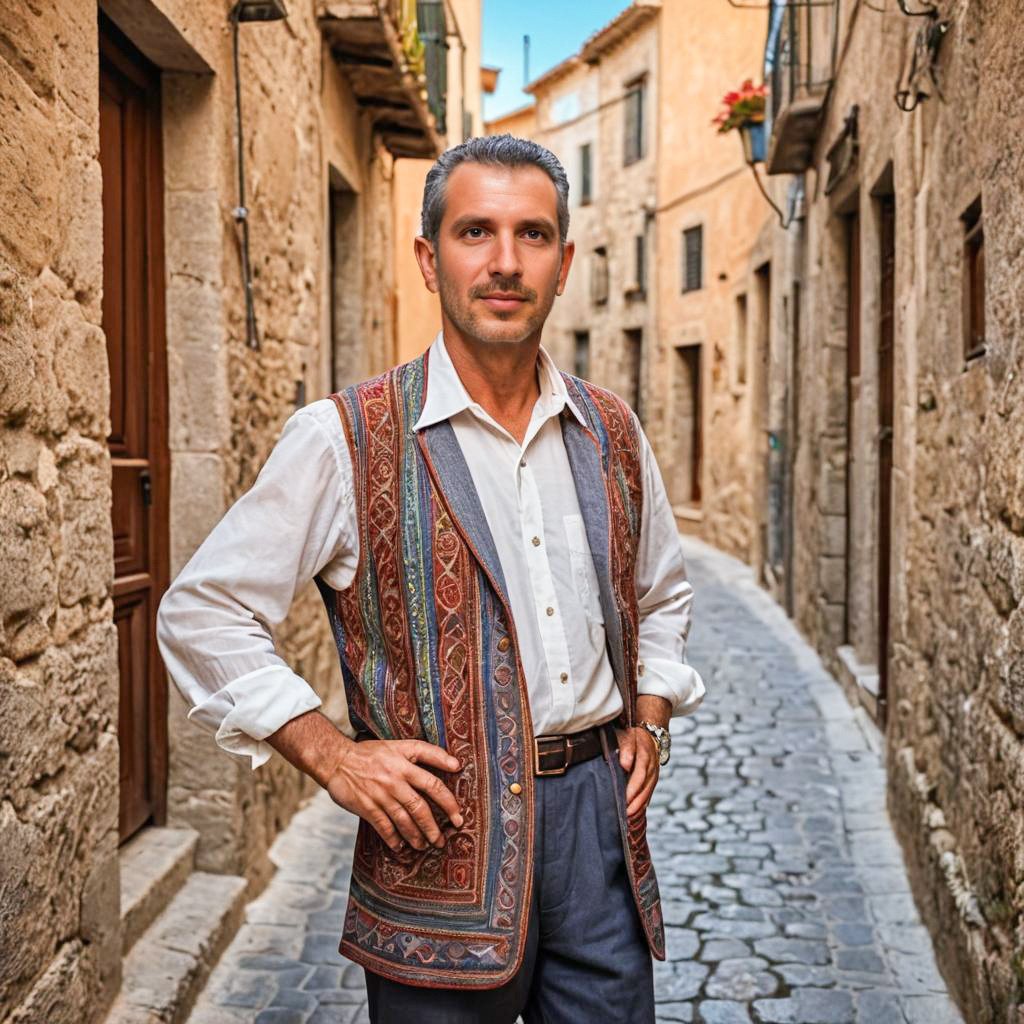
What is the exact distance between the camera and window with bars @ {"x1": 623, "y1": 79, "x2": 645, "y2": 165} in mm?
22156

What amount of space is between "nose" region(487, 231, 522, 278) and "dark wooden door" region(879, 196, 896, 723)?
→ 5078 millimetres

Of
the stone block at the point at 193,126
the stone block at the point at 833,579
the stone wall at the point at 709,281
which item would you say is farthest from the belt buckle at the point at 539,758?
Result: the stone wall at the point at 709,281

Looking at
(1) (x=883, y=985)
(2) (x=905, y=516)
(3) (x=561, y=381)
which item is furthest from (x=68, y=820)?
(2) (x=905, y=516)

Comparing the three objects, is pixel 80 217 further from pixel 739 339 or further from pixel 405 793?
pixel 739 339

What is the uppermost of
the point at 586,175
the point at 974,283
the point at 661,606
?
the point at 586,175

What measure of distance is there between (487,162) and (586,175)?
23.7 m

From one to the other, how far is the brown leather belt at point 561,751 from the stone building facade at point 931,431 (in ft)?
3.98

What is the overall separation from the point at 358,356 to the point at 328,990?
453cm

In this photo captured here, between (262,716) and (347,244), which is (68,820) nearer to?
(262,716)

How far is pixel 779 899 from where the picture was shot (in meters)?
4.43

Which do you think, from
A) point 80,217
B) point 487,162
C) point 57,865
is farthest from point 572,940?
point 80,217

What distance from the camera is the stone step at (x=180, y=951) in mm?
3266

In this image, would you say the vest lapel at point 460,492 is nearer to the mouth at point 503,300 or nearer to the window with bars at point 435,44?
the mouth at point 503,300

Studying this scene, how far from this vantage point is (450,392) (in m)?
1.97
